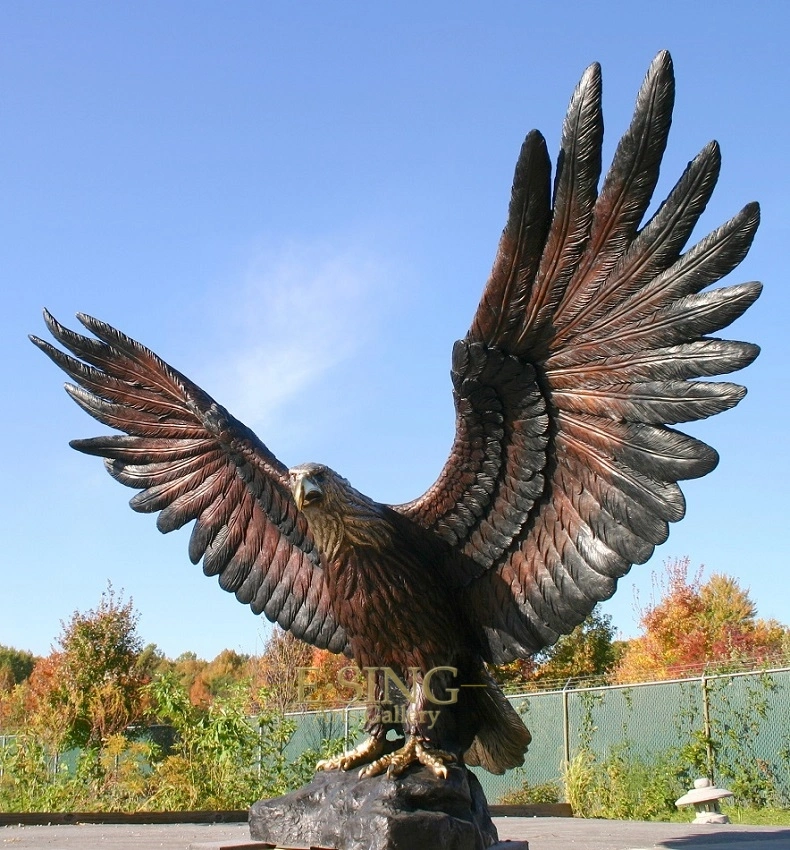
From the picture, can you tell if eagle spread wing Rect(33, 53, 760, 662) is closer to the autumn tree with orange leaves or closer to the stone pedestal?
the stone pedestal

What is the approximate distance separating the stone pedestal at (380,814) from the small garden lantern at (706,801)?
5.00m

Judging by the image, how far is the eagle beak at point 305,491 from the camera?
4188mm

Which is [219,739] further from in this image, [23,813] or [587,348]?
[587,348]

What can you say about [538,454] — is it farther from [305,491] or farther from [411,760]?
[411,760]

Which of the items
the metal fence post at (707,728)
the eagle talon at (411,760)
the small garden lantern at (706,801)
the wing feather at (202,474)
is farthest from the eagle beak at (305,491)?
the metal fence post at (707,728)

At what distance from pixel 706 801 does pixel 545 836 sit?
7.97 feet

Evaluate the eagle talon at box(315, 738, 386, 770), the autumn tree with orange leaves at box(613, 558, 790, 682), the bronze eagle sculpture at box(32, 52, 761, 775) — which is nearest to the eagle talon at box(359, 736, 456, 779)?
the bronze eagle sculpture at box(32, 52, 761, 775)

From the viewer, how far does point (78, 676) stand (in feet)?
46.3

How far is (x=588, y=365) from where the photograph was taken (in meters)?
4.16

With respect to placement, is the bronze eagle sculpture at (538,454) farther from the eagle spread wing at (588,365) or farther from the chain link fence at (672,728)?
the chain link fence at (672,728)

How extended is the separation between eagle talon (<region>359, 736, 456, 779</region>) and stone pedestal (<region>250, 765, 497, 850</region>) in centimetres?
4

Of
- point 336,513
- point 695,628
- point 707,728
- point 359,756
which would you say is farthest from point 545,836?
point 695,628

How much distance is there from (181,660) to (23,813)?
118 ft

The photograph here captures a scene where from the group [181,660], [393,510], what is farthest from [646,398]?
[181,660]
